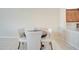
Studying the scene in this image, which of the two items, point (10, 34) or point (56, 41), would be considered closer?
point (10, 34)

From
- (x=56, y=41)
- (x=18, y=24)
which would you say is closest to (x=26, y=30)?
(x=18, y=24)

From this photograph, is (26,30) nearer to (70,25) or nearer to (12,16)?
(12,16)

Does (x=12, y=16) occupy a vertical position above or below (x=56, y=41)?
above

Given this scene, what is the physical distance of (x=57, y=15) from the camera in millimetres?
1965

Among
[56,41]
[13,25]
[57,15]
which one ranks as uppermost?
[57,15]

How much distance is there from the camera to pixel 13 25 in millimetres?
1991
